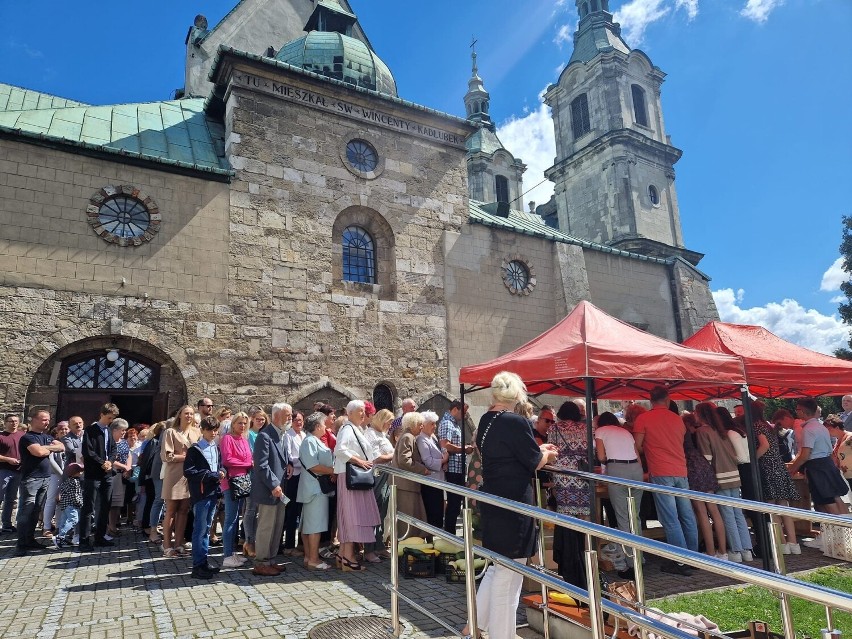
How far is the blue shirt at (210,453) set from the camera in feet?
21.1

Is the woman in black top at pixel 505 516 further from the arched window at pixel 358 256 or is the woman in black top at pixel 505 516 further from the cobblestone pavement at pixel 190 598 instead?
the arched window at pixel 358 256

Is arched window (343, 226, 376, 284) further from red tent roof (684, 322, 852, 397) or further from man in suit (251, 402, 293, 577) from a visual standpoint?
red tent roof (684, 322, 852, 397)

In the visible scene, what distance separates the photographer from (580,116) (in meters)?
31.0

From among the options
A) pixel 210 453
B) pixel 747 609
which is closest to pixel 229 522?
pixel 210 453

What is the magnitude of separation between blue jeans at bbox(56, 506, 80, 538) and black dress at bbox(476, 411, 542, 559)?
6.66m

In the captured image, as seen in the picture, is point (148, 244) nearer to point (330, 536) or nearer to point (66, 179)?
point (66, 179)

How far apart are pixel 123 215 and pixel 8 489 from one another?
6.00 metres

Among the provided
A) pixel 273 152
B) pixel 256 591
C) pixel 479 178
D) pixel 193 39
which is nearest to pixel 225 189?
pixel 273 152

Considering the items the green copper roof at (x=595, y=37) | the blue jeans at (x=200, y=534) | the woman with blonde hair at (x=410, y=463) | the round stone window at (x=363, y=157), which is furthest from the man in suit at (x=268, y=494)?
the green copper roof at (x=595, y=37)

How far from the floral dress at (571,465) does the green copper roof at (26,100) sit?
51.5 feet

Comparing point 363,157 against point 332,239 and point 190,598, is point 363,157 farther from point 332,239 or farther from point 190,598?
point 190,598

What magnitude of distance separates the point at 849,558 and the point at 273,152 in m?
13.5

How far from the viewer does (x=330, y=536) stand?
7715 mm

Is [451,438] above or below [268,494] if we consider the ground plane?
above
